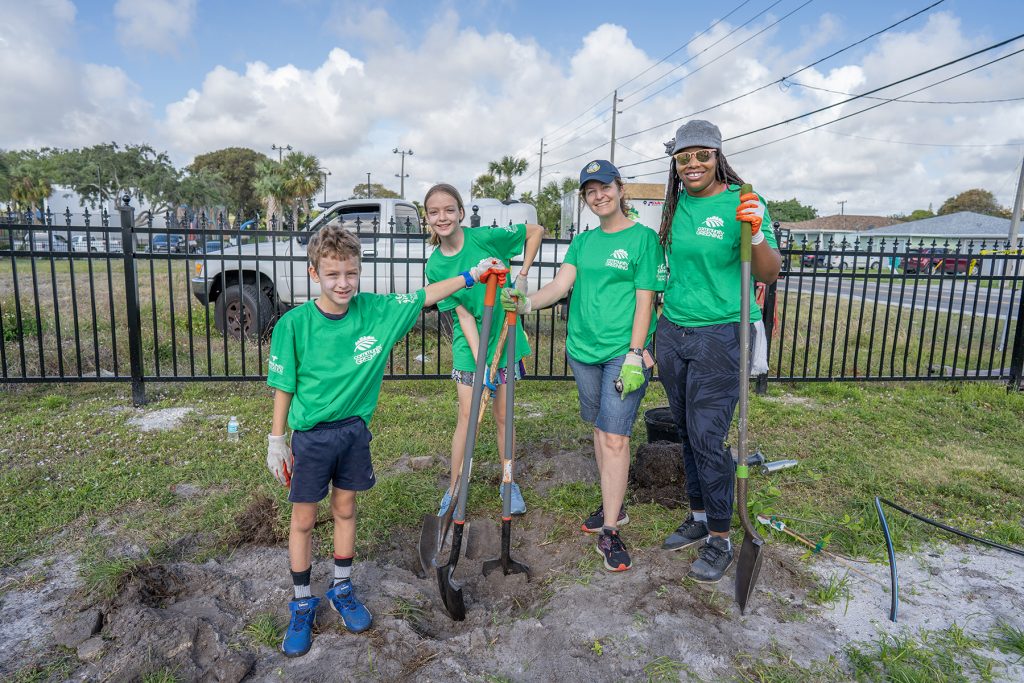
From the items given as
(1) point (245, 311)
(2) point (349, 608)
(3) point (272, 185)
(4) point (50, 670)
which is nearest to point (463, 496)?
(2) point (349, 608)

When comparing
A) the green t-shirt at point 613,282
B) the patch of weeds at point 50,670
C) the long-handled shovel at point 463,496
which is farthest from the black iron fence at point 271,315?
the patch of weeds at point 50,670

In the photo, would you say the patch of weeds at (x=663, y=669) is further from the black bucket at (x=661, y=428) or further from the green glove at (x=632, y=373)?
the black bucket at (x=661, y=428)

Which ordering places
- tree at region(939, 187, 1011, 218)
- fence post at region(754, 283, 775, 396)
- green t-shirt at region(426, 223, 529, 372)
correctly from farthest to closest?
tree at region(939, 187, 1011, 218) < fence post at region(754, 283, 775, 396) < green t-shirt at region(426, 223, 529, 372)

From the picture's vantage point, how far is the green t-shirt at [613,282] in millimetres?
2914

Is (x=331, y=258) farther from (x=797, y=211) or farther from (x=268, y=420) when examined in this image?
(x=797, y=211)

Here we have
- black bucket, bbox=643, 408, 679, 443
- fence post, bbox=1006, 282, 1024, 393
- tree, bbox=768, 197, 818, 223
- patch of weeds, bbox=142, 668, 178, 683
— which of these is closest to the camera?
patch of weeds, bbox=142, 668, 178, 683

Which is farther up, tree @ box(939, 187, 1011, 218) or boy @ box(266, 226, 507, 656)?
tree @ box(939, 187, 1011, 218)

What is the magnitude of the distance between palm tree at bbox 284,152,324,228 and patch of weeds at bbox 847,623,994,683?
55.9 meters

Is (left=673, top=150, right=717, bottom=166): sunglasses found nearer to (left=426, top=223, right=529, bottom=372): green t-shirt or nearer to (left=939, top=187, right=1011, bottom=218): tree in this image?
(left=426, top=223, right=529, bottom=372): green t-shirt

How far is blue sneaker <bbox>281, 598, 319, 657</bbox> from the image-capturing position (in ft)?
7.71

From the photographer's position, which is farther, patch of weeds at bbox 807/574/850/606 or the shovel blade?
patch of weeds at bbox 807/574/850/606

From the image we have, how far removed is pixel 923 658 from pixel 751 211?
1879 millimetres

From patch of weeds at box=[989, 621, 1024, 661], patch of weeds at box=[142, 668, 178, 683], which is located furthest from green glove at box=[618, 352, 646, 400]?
patch of weeds at box=[142, 668, 178, 683]

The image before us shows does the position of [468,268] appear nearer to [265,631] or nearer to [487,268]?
[487,268]
